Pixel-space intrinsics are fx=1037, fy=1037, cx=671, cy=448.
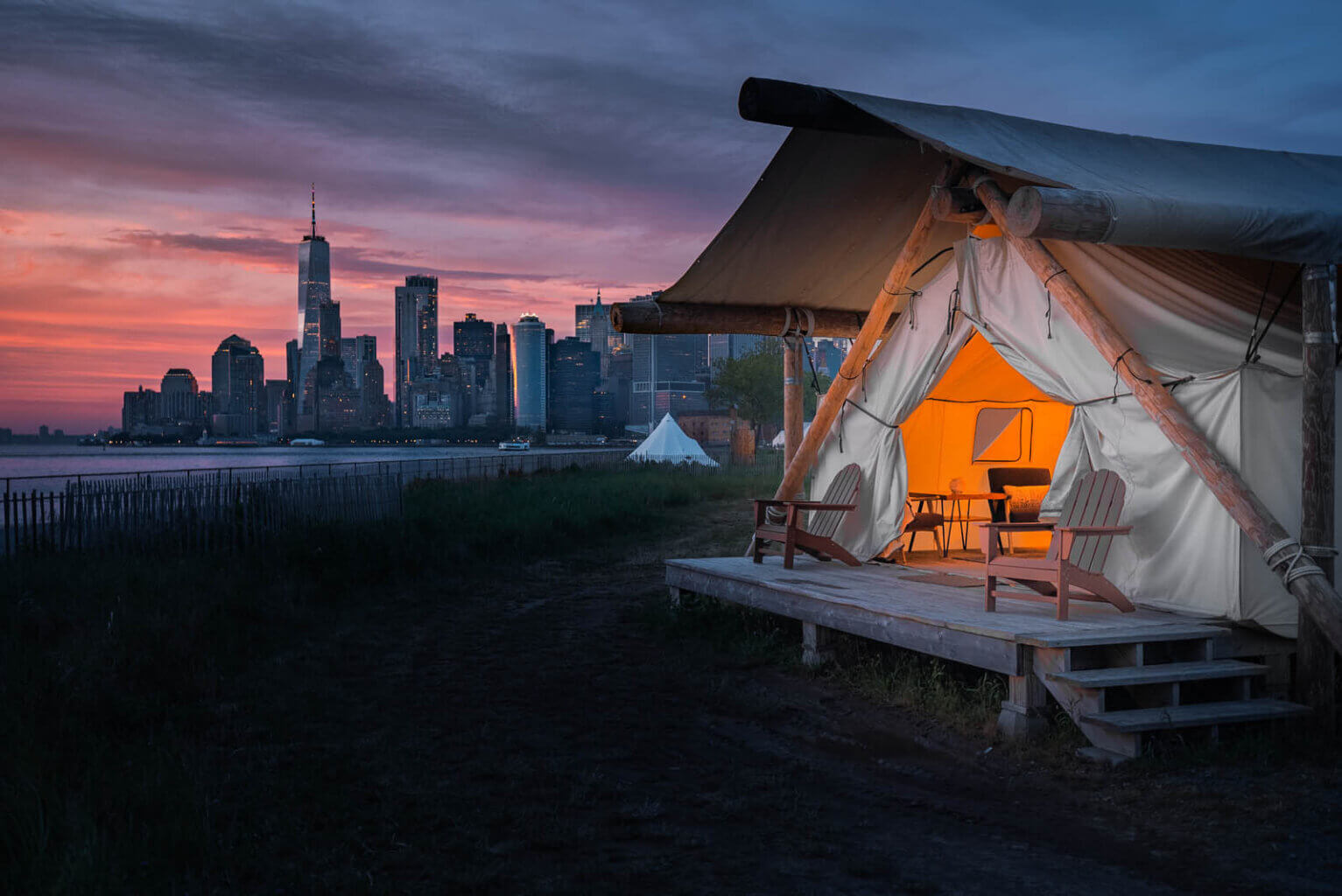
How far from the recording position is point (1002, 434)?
32.2ft

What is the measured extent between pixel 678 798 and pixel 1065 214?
3047 millimetres

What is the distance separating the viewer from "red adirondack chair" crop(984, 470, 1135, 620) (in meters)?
5.32

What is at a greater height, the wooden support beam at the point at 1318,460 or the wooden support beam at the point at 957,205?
the wooden support beam at the point at 957,205

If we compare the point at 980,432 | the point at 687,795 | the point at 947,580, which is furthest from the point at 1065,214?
the point at 980,432

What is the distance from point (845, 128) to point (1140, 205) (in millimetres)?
1940

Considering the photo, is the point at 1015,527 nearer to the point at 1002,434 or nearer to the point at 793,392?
the point at 793,392

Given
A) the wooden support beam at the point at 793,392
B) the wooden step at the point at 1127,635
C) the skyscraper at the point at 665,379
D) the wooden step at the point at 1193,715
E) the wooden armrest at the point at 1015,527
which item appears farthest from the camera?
the skyscraper at the point at 665,379

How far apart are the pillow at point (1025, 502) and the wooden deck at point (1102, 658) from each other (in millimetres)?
3367

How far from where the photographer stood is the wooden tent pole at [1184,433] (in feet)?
15.4

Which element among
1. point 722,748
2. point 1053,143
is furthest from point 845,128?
point 722,748

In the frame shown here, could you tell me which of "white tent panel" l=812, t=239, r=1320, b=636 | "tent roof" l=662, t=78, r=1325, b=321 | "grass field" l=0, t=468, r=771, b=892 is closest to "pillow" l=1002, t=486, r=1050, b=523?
"tent roof" l=662, t=78, r=1325, b=321

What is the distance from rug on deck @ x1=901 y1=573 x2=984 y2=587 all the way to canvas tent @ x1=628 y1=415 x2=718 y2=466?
2564cm

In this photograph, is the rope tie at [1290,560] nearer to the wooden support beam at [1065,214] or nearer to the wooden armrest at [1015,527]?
the wooden armrest at [1015,527]

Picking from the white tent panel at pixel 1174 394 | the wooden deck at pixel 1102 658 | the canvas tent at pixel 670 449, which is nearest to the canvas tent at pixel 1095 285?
the white tent panel at pixel 1174 394
